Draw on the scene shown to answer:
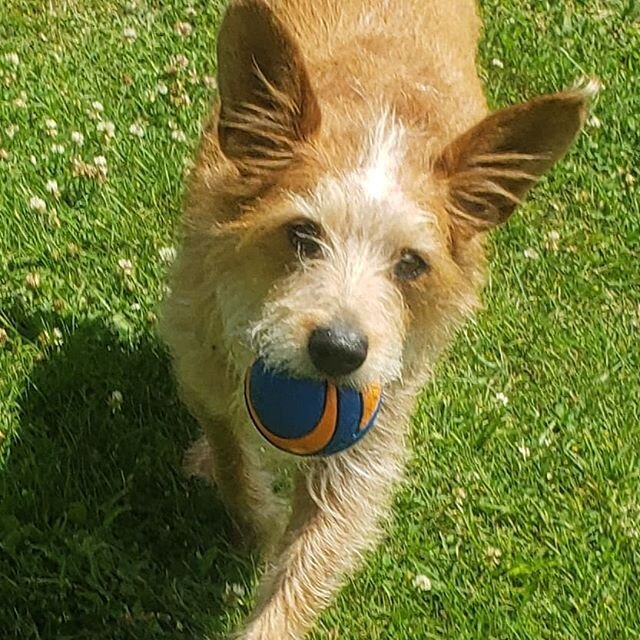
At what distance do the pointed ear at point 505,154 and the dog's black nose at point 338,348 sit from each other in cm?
65

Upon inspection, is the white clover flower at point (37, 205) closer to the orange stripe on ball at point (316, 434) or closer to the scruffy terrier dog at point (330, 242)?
the scruffy terrier dog at point (330, 242)

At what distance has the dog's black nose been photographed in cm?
350

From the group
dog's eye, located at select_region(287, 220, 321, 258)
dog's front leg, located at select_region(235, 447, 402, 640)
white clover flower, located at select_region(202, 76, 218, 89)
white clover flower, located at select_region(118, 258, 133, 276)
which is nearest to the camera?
dog's eye, located at select_region(287, 220, 321, 258)

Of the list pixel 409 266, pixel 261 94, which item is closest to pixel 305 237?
pixel 409 266

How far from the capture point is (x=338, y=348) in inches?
137

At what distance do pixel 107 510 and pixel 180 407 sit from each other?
1.98 ft

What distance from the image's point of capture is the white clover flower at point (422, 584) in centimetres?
488

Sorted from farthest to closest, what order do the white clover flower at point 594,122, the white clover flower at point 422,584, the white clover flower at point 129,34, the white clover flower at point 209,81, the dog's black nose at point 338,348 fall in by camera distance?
the white clover flower at point 594,122, the white clover flower at point 129,34, the white clover flower at point 209,81, the white clover flower at point 422,584, the dog's black nose at point 338,348

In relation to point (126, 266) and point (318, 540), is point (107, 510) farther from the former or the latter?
point (126, 266)

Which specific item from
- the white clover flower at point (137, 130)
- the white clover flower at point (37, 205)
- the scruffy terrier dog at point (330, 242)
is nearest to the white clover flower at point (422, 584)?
the scruffy terrier dog at point (330, 242)

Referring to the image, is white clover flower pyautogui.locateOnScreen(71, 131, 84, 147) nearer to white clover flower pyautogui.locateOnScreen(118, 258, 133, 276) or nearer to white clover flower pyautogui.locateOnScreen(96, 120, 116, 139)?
white clover flower pyautogui.locateOnScreen(96, 120, 116, 139)

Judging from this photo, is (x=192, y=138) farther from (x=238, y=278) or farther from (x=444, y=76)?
(x=238, y=278)

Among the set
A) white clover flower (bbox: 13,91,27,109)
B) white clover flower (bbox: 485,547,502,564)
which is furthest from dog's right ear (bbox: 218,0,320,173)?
white clover flower (bbox: 13,91,27,109)

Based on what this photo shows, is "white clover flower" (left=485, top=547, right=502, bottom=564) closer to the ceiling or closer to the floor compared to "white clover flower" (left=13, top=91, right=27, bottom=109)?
closer to the floor
